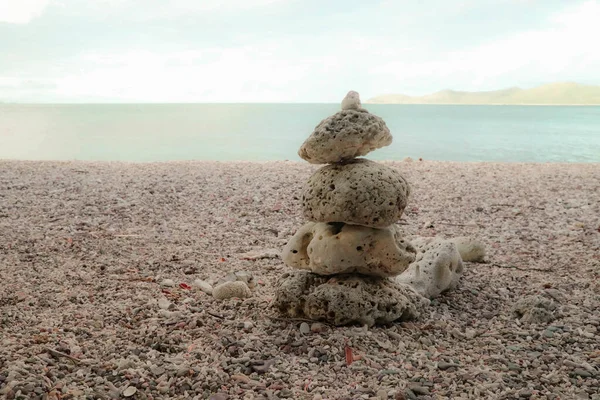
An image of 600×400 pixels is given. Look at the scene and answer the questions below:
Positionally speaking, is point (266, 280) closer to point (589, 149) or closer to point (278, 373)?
point (278, 373)

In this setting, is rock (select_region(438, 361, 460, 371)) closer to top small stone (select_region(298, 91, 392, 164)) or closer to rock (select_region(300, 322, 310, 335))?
rock (select_region(300, 322, 310, 335))

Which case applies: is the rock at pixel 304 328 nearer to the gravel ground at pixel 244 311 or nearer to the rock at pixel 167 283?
the gravel ground at pixel 244 311

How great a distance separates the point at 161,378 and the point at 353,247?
4.86ft

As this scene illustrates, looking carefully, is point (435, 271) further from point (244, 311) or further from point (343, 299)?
point (244, 311)

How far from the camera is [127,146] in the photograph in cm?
2383

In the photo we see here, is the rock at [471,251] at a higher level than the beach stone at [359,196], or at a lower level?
lower

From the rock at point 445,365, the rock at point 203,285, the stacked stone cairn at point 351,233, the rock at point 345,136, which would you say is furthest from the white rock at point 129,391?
the rock at point 345,136

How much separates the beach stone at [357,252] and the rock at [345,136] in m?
0.53

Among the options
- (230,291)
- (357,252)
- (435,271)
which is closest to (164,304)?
(230,291)

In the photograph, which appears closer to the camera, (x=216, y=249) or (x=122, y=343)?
(x=122, y=343)

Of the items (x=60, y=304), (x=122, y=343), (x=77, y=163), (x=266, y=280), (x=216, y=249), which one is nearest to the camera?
(x=122, y=343)

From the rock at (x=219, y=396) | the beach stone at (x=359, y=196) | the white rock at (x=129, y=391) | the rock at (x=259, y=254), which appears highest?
the beach stone at (x=359, y=196)

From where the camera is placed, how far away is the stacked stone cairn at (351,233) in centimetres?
361

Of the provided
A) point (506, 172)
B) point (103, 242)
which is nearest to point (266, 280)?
point (103, 242)
